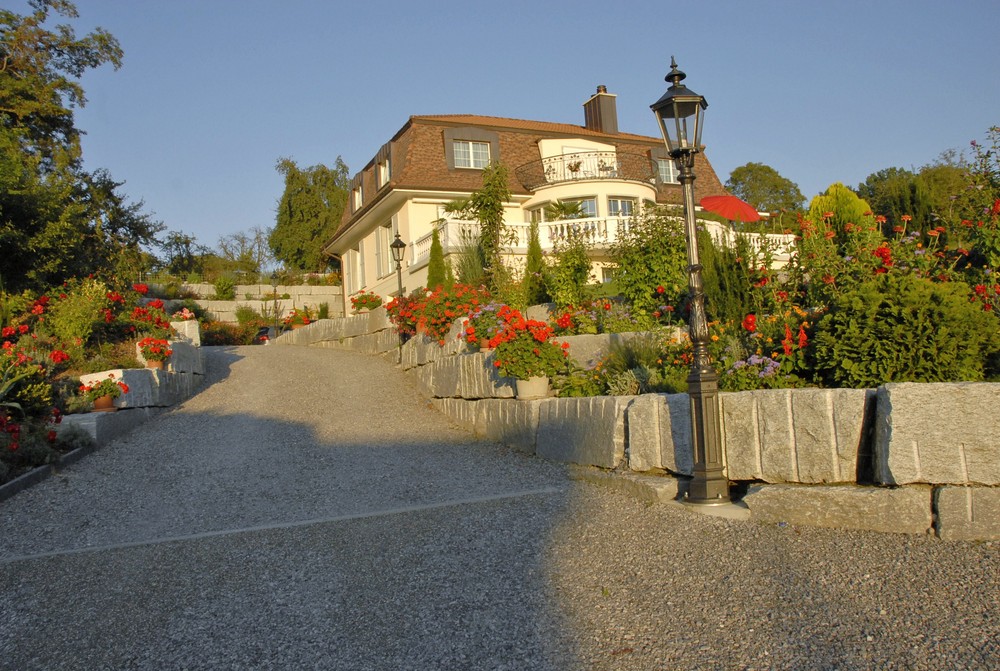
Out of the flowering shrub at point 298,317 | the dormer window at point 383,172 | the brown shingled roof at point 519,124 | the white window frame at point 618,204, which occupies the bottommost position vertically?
the flowering shrub at point 298,317

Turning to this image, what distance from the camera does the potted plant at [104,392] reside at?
397 inches

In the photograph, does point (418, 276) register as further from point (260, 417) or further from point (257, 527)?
point (257, 527)

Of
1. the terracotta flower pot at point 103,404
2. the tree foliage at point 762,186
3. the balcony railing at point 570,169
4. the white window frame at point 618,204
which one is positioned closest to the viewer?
the terracotta flower pot at point 103,404

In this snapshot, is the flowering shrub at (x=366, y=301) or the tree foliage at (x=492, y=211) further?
the flowering shrub at (x=366, y=301)

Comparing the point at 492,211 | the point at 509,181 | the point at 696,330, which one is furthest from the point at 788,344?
the point at 509,181

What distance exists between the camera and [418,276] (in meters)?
20.6

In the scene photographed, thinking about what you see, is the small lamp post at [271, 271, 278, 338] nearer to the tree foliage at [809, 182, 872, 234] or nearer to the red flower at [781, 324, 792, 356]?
the tree foliage at [809, 182, 872, 234]

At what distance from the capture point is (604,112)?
2816 cm

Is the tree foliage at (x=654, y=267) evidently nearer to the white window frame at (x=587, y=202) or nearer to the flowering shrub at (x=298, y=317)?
the white window frame at (x=587, y=202)

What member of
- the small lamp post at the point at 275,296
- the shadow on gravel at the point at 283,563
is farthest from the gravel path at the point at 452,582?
the small lamp post at the point at 275,296

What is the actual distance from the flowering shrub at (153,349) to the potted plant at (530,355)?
5.53 metres

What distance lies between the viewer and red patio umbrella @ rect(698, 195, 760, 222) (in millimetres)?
15119

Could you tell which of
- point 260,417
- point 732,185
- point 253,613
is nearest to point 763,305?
point 253,613

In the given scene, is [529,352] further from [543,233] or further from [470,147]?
[470,147]
